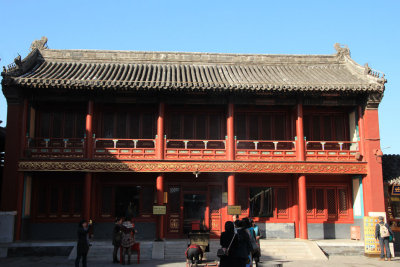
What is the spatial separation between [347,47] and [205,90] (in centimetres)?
892

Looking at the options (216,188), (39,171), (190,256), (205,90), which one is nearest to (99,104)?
(39,171)

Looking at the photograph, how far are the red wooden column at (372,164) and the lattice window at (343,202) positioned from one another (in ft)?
4.32

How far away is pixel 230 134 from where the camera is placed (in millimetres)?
17781

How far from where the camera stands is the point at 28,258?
15219mm

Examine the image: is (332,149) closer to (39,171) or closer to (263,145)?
(263,145)

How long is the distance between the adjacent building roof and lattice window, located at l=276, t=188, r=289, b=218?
4972mm

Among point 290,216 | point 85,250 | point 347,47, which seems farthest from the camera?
point 347,47

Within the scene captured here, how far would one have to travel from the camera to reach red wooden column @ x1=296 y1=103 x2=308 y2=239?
1747cm

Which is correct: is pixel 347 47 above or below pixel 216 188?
above

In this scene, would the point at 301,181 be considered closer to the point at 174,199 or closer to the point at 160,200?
the point at 174,199

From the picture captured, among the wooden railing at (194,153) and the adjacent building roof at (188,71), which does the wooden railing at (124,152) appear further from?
the adjacent building roof at (188,71)

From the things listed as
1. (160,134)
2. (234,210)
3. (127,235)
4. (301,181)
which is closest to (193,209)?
(234,210)

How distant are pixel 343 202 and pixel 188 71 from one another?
9.69 m

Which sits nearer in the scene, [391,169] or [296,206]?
[296,206]
